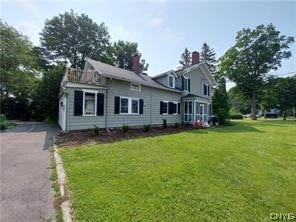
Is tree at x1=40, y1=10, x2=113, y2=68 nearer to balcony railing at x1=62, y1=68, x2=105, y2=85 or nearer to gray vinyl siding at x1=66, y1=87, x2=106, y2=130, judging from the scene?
balcony railing at x1=62, y1=68, x2=105, y2=85

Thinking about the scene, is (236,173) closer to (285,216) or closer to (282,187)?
(282,187)

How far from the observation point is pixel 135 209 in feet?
11.8

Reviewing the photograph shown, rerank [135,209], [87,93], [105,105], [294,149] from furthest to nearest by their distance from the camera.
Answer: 1. [105,105]
2. [87,93]
3. [294,149]
4. [135,209]

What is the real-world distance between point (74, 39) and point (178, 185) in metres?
36.9

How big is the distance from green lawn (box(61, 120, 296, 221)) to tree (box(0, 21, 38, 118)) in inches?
915

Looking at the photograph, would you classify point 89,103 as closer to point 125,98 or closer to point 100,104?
point 100,104

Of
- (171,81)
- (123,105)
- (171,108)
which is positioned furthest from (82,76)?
(171,81)

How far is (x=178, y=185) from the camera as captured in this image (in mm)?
4629

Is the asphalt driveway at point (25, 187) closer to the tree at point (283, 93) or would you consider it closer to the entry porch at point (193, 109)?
the entry porch at point (193, 109)

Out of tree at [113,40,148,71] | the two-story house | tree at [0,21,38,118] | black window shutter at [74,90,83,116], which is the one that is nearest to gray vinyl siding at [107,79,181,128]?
the two-story house

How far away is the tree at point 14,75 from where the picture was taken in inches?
1017

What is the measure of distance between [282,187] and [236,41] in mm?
42249

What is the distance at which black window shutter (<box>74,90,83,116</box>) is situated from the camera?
12.2 m

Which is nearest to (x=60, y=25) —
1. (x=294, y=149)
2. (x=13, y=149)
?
(x=13, y=149)
